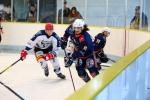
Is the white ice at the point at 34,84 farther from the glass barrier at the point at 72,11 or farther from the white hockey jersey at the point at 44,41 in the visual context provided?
the glass barrier at the point at 72,11

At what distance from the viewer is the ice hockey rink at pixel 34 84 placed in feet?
17.9

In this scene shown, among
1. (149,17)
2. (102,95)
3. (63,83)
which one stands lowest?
(63,83)

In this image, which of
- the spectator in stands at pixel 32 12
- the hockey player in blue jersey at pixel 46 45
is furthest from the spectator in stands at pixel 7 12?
the hockey player in blue jersey at pixel 46 45

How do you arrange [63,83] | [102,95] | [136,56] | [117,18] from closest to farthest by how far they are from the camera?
[102,95] → [136,56] → [63,83] → [117,18]

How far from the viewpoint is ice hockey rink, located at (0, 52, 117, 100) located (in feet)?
17.9

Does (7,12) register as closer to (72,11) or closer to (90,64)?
(72,11)

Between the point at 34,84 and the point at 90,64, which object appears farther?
the point at 34,84

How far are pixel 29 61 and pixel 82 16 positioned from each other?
262 cm

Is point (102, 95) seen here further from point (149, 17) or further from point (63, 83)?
point (149, 17)

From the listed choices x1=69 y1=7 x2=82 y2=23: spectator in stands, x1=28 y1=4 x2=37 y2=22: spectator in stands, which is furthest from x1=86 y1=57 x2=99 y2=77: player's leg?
x1=28 y1=4 x2=37 y2=22: spectator in stands

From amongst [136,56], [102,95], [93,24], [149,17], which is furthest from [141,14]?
[102,95]

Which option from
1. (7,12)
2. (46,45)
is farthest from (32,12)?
(46,45)

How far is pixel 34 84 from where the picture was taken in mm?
6410

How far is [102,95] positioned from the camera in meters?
2.49
